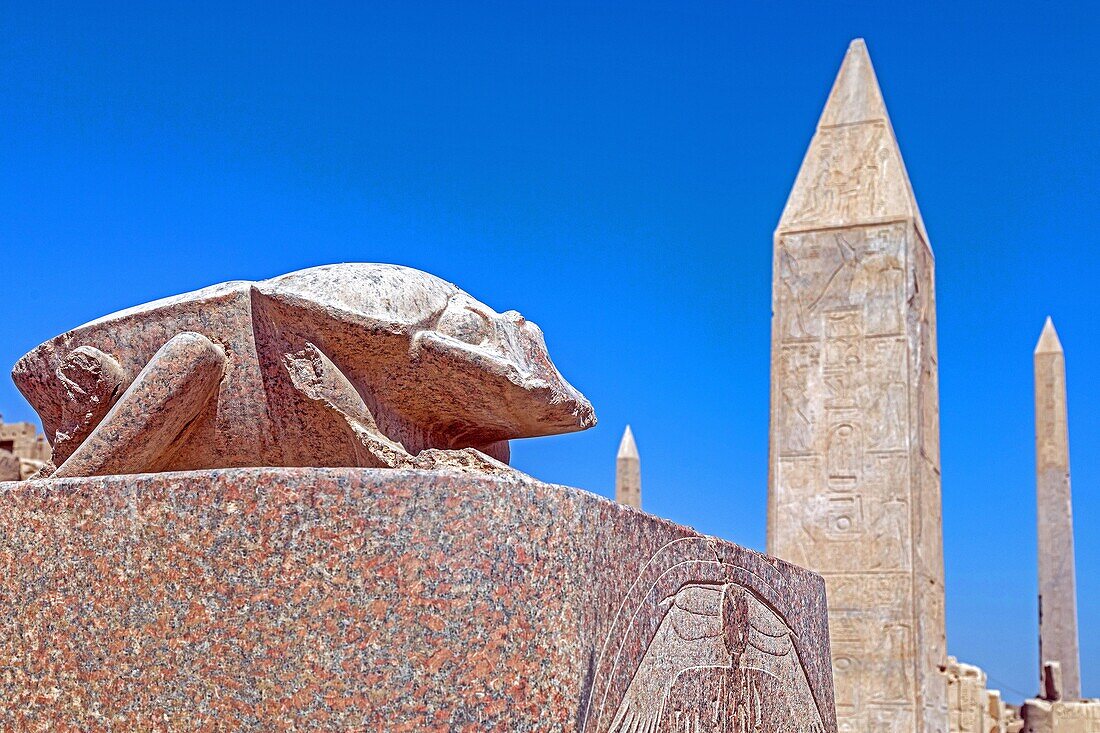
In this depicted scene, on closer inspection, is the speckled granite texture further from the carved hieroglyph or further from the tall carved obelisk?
the tall carved obelisk

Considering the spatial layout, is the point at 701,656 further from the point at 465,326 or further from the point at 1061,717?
the point at 1061,717

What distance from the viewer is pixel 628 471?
74.3 feet

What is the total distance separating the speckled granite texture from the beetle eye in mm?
598

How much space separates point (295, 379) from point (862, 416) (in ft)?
21.8

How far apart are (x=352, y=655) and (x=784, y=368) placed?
735 centimetres

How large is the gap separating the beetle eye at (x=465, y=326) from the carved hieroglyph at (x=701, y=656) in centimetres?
61

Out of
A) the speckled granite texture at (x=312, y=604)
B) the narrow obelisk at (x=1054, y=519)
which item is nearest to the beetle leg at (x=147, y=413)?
the speckled granite texture at (x=312, y=604)

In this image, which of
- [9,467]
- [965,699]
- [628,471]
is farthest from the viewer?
[628,471]

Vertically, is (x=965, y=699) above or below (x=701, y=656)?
above

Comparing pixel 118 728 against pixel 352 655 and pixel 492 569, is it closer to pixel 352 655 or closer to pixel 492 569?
pixel 352 655

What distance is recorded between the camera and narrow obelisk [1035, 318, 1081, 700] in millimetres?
20203

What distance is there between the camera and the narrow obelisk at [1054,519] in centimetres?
2020

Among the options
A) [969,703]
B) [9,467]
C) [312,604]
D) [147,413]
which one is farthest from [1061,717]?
[312,604]

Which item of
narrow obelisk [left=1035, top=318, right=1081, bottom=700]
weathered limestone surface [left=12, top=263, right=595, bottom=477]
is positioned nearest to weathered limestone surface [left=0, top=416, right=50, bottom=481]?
narrow obelisk [left=1035, top=318, right=1081, bottom=700]
